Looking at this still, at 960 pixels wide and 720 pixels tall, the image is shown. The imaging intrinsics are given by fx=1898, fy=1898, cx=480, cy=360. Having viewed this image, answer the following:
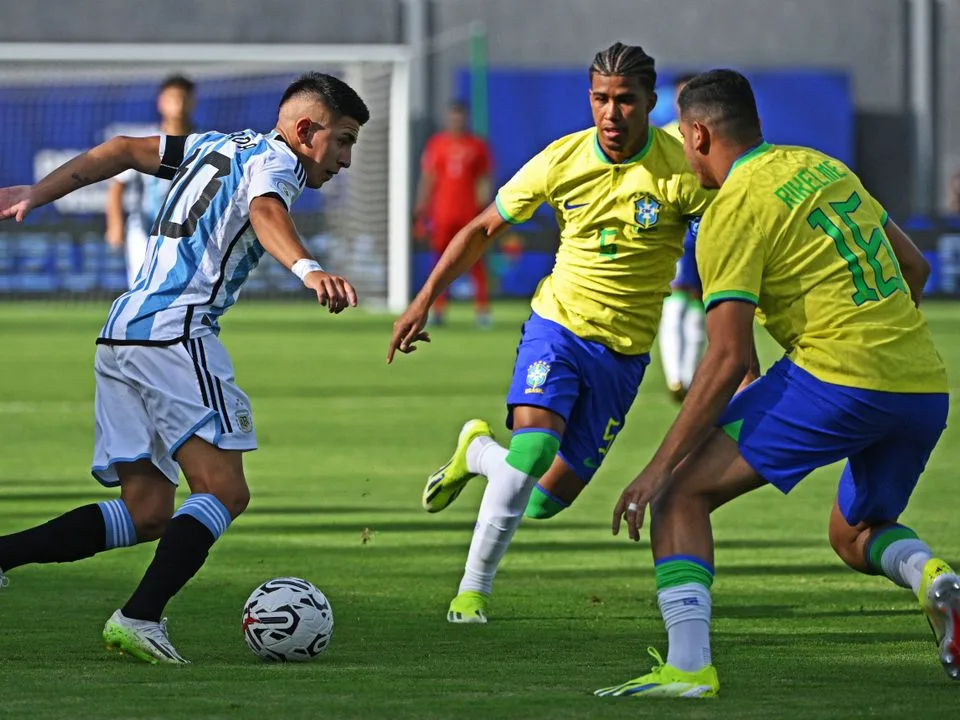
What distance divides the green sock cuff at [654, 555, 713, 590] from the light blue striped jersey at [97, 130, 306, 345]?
1548 mm

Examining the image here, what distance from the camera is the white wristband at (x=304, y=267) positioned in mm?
5152

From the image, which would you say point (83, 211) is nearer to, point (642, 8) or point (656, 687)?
point (642, 8)

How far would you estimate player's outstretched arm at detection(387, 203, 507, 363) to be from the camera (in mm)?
6301

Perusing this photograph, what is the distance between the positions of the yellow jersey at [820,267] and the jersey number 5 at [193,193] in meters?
1.51

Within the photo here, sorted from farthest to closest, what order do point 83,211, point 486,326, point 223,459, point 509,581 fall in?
point 83,211 < point 486,326 < point 509,581 < point 223,459

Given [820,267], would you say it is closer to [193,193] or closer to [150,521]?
[193,193]

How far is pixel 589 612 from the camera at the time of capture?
6363 millimetres

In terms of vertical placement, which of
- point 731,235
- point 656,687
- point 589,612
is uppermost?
point 731,235

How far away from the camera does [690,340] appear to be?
1338 cm

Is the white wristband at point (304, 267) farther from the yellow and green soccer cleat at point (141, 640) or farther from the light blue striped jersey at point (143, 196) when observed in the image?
the light blue striped jersey at point (143, 196)

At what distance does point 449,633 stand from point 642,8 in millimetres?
31322

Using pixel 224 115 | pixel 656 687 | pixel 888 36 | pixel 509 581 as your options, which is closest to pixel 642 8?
pixel 888 36

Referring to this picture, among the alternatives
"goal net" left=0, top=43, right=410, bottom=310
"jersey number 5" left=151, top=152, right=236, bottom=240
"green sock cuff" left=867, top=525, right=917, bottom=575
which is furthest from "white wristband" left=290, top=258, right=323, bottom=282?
"goal net" left=0, top=43, right=410, bottom=310

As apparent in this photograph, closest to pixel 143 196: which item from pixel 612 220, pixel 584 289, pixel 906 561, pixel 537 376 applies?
pixel 584 289
